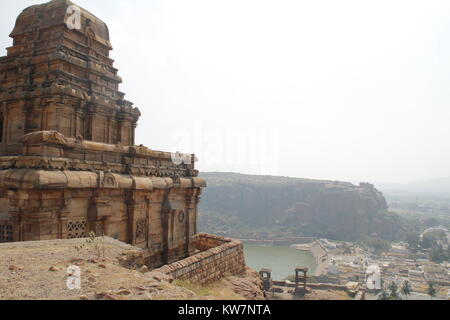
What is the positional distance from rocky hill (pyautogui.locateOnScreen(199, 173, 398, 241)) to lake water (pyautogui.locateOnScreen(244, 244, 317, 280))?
43.3 ft

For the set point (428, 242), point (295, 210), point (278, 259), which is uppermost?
point (295, 210)

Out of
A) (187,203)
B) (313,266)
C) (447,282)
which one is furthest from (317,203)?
(187,203)

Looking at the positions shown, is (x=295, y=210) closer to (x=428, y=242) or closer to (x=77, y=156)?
(x=428, y=242)

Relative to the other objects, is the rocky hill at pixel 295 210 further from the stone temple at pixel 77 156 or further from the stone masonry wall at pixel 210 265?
the stone temple at pixel 77 156

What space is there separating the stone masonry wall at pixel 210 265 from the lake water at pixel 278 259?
53182 mm

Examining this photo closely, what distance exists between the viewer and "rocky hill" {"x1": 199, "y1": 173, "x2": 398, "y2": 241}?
111 metres

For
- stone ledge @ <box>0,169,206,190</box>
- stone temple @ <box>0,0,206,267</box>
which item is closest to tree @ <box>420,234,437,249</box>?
stone temple @ <box>0,0,206,267</box>

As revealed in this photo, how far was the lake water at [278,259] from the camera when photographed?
7031 cm

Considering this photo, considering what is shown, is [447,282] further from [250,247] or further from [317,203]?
[317,203]

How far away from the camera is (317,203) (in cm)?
12044

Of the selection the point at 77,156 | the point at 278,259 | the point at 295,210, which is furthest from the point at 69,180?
the point at 295,210

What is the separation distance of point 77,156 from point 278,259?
3009 inches

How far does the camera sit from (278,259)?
265ft
